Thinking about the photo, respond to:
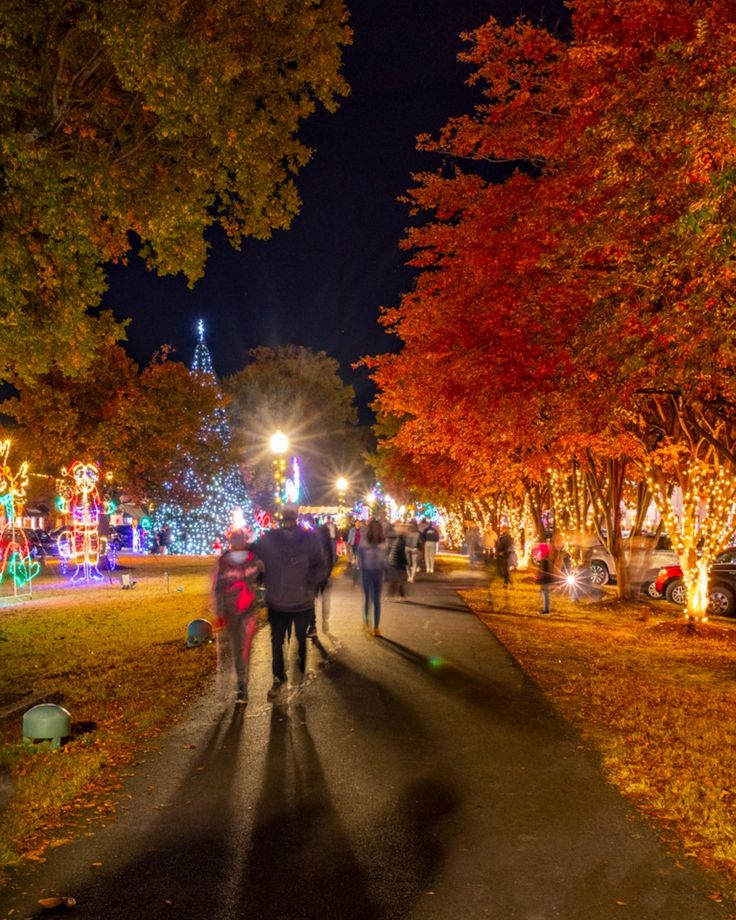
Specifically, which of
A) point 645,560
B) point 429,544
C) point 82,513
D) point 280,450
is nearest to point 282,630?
point 280,450

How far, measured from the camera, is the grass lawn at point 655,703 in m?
5.61

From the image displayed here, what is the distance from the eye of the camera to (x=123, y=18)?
9492 mm

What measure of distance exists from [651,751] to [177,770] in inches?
155

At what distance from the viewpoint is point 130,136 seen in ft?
38.6

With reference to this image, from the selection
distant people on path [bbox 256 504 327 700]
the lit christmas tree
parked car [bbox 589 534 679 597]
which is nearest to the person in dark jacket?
parked car [bbox 589 534 679 597]

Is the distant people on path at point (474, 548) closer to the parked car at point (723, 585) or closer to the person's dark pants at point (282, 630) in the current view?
the parked car at point (723, 585)

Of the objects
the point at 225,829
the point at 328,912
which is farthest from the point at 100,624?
the point at 328,912

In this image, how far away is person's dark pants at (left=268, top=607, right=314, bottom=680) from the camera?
8.77 meters

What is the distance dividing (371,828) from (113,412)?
30.2 meters

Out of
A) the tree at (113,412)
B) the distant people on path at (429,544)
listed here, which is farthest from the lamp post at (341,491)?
the distant people on path at (429,544)

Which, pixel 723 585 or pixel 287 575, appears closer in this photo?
pixel 287 575

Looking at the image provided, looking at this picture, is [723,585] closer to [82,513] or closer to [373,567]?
[373,567]

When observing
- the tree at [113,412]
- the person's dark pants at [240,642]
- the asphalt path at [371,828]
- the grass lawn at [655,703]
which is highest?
the tree at [113,412]

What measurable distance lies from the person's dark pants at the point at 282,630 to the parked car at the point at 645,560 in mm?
14668
